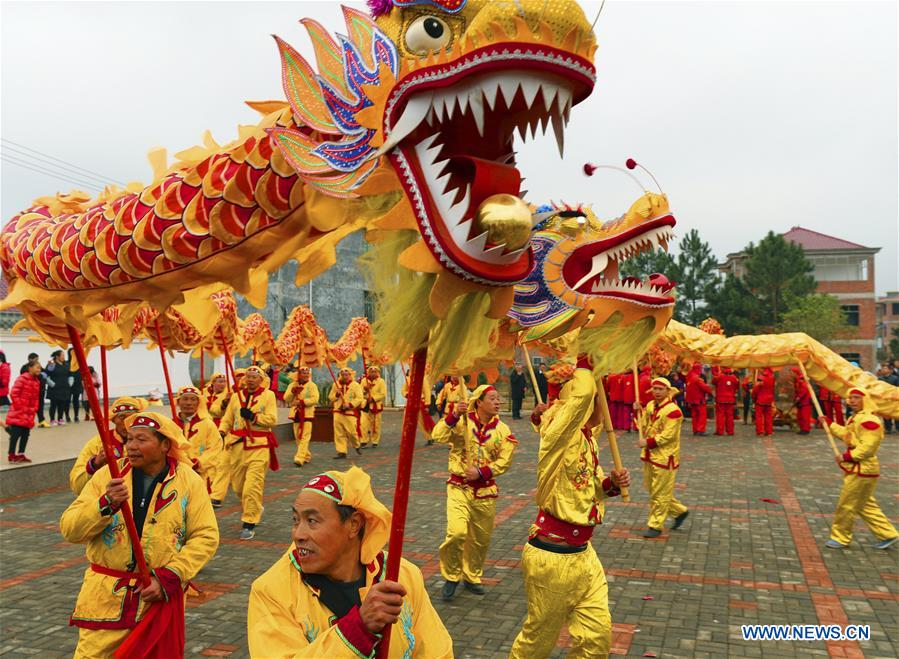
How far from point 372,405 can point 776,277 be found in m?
27.1

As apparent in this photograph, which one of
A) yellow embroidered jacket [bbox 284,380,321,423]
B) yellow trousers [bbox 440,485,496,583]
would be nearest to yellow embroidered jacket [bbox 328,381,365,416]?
yellow embroidered jacket [bbox 284,380,321,423]

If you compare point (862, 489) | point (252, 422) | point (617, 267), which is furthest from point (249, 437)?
point (862, 489)

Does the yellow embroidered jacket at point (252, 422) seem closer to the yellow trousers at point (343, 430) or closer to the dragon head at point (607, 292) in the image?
the dragon head at point (607, 292)

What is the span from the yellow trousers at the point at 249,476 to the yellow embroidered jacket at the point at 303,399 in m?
4.93

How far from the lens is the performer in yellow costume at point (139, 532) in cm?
379

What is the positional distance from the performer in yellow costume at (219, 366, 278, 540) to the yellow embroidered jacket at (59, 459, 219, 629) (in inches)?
185

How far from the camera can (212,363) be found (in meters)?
25.0

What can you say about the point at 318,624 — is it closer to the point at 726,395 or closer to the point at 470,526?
the point at 470,526

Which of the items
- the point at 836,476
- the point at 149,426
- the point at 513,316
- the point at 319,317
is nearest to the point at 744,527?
the point at 836,476

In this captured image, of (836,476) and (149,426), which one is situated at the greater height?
(149,426)

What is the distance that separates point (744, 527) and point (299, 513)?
807cm

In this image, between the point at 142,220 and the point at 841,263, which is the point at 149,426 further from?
the point at 841,263

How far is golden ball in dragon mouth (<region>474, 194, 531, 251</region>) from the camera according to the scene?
2025 mm

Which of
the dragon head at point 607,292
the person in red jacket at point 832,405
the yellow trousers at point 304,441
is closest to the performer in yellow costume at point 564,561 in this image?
the dragon head at point 607,292
